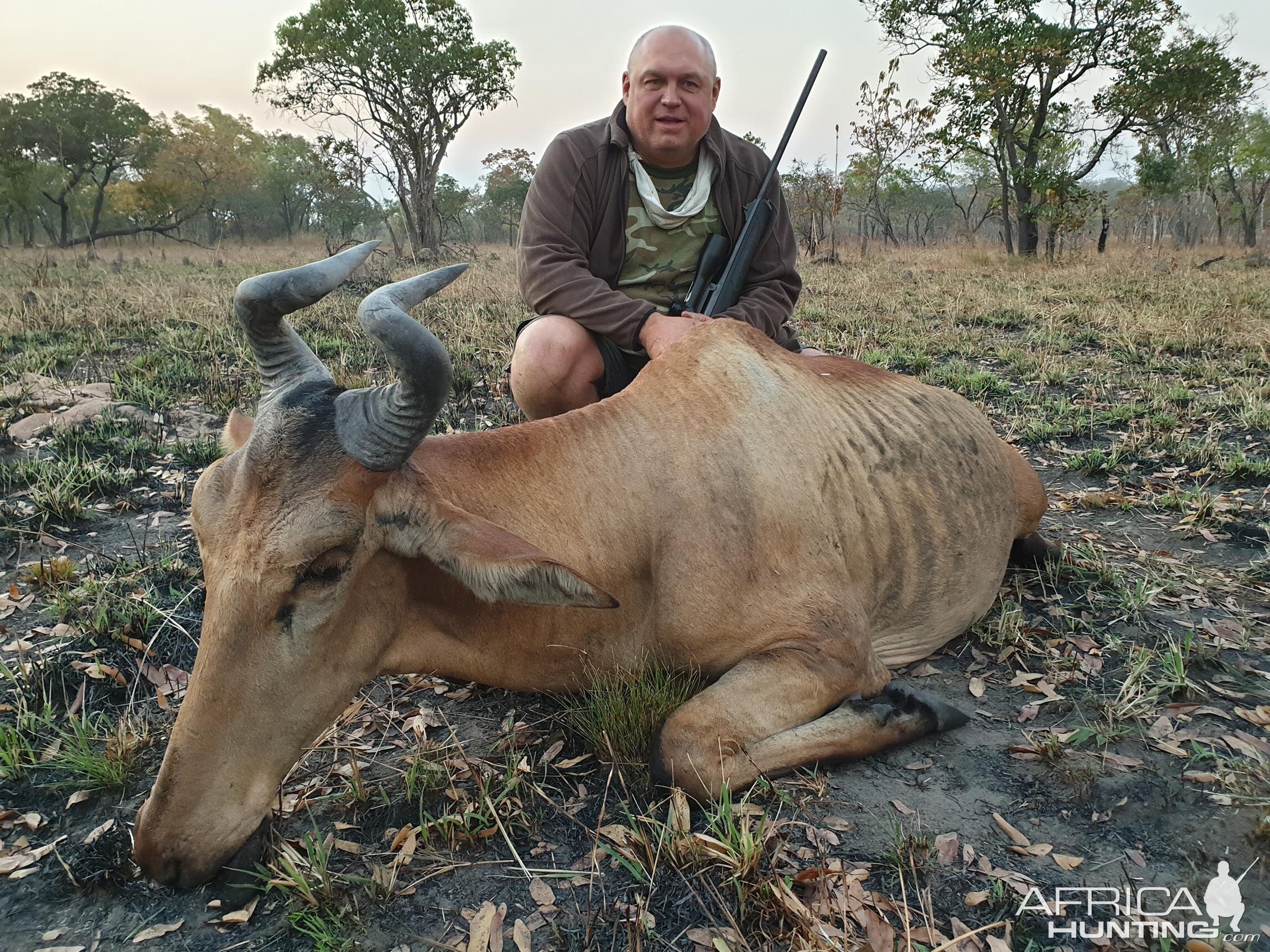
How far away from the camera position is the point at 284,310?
2627 mm

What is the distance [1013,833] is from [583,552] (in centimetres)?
168

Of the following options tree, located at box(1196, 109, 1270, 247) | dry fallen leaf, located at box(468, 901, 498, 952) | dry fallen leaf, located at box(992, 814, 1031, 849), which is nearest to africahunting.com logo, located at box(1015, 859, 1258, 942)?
dry fallen leaf, located at box(992, 814, 1031, 849)

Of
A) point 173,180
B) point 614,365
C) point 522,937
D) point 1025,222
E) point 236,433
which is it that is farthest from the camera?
point 173,180

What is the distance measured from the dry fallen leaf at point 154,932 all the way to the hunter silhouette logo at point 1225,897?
9.12ft

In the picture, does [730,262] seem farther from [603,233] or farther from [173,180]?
[173,180]

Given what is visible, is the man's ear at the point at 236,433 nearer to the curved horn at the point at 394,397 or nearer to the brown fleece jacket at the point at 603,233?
the curved horn at the point at 394,397

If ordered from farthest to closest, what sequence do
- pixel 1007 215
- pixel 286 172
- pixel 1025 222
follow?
pixel 286 172 < pixel 1007 215 < pixel 1025 222

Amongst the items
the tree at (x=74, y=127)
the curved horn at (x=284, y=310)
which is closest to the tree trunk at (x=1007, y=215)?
the curved horn at (x=284, y=310)

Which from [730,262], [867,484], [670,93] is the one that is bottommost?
[867,484]

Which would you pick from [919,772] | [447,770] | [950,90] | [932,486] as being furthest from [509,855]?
[950,90]

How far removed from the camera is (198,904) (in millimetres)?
2252

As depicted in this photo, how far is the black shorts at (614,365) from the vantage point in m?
4.80

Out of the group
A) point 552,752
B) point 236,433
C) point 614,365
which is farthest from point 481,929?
point 614,365

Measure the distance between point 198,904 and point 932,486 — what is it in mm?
3324
